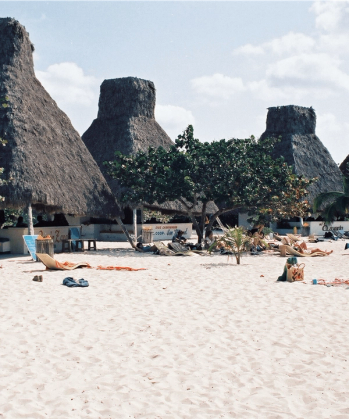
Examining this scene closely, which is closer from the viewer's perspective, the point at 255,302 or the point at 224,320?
the point at 224,320

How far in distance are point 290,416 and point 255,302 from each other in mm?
4025

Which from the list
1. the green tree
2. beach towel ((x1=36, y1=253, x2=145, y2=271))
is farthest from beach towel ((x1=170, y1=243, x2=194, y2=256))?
beach towel ((x1=36, y1=253, x2=145, y2=271))

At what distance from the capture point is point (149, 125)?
23625mm

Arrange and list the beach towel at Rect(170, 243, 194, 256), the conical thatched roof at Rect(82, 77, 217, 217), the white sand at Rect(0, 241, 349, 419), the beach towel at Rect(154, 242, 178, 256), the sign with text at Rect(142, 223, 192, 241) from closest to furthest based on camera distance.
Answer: the white sand at Rect(0, 241, 349, 419) → the beach towel at Rect(170, 243, 194, 256) → the beach towel at Rect(154, 242, 178, 256) → the conical thatched roof at Rect(82, 77, 217, 217) → the sign with text at Rect(142, 223, 192, 241)

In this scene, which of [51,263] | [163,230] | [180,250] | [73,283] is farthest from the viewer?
[163,230]

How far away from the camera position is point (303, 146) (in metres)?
30.0

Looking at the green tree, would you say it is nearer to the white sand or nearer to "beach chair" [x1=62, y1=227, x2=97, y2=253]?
"beach chair" [x1=62, y1=227, x2=97, y2=253]

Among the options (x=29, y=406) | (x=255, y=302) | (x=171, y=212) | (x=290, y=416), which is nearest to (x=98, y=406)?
(x=29, y=406)

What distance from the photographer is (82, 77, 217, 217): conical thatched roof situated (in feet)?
74.1

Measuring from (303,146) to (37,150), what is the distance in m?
19.1

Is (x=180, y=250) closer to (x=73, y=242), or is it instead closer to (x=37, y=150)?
(x=73, y=242)

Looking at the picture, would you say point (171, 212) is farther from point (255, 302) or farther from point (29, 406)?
point (29, 406)

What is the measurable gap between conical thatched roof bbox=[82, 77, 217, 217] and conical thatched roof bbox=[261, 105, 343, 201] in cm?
799

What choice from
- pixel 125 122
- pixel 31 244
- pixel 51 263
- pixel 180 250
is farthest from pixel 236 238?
pixel 125 122
